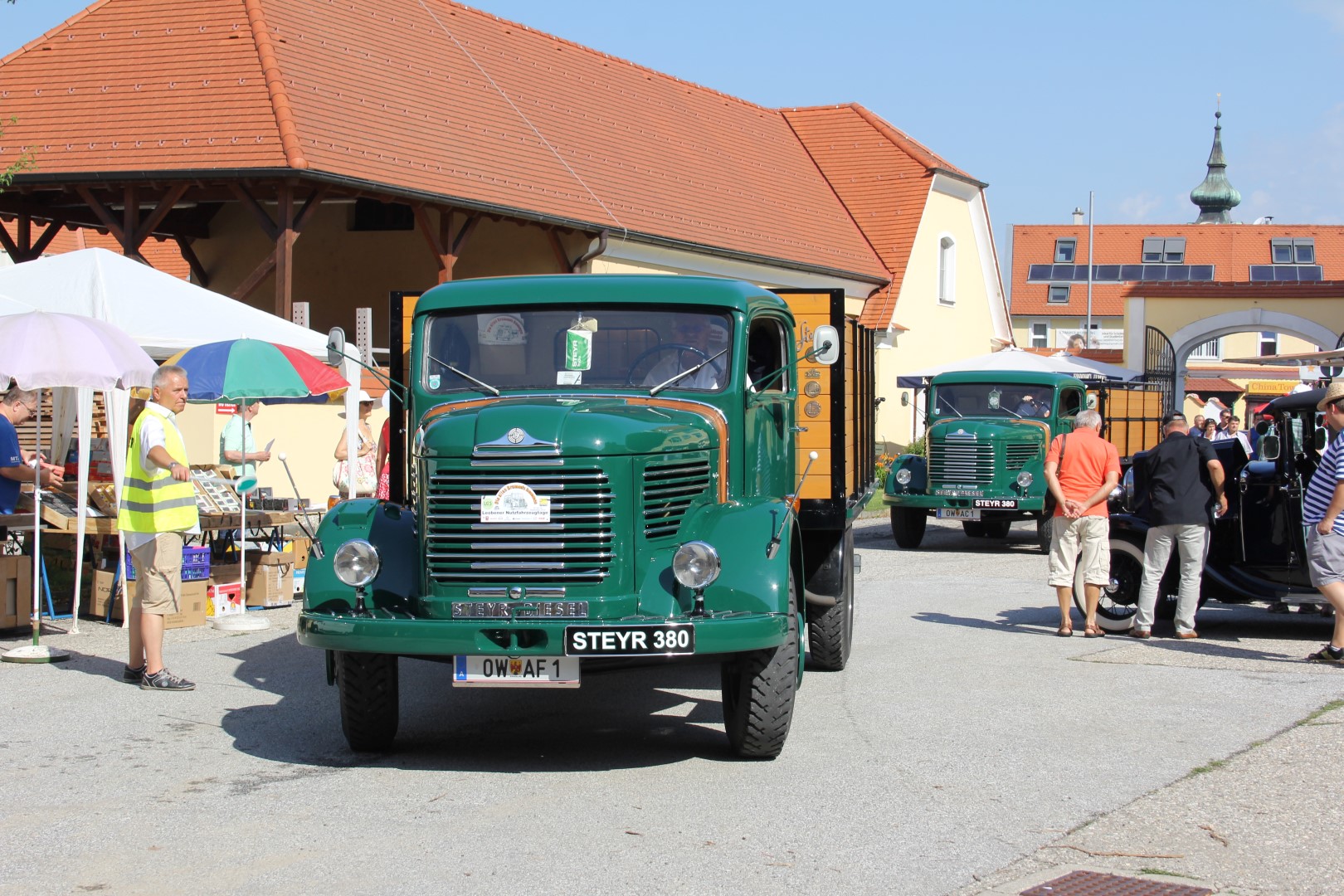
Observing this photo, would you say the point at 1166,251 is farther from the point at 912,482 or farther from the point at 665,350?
the point at 665,350

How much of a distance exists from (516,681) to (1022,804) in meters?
2.26

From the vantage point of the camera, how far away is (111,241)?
107 ft

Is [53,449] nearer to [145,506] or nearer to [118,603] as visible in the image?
[118,603]

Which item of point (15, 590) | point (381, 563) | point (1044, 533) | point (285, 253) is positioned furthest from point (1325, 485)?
point (285, 253)

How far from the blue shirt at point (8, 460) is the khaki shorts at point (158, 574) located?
2.57 metres

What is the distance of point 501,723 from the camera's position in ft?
28.0

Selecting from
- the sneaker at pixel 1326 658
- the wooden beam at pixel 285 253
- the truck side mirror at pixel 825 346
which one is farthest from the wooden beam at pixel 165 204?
the sneaker at pixel 1326 658

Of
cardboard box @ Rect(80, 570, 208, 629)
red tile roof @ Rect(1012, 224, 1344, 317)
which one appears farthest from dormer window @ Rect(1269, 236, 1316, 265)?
cardboard box @ Rect(80, 570, 208, 629)

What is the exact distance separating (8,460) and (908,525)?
12336 millimetres

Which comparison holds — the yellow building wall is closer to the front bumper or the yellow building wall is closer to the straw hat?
the straw hat

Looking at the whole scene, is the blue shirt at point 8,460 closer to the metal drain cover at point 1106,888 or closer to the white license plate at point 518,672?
the white license plate at point 518,672

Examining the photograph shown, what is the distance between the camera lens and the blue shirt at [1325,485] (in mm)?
10117

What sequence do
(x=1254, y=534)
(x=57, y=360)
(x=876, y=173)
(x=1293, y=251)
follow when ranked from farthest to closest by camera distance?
(x=1293, y=251), (x=876, y=173), (x=1254, y=534), (x=57, y=360)

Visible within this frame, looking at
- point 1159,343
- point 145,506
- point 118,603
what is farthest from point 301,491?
point 1159,343
